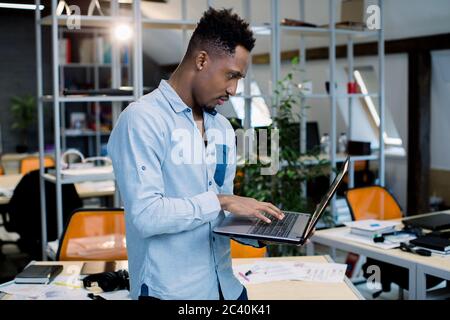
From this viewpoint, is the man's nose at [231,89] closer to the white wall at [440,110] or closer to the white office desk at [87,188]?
the white office desk at [87,188]

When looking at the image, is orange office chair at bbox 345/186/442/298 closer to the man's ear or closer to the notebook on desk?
the notebook on desk

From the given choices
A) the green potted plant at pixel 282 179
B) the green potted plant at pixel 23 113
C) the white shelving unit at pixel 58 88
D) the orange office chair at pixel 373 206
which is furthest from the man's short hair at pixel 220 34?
the green potted plant at pixel 23 113

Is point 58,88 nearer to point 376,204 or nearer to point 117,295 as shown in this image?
point 117,295

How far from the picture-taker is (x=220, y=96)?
1320 millimetres

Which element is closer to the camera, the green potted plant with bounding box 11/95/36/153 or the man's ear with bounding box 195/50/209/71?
the man's ear with bounding box 195/50/209/71

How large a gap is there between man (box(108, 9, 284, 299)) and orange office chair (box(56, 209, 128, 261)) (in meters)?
1.34

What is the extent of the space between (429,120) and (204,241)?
4767 mm

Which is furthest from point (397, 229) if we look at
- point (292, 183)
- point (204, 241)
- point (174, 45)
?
point (174, 45)

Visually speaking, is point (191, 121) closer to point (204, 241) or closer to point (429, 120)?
point (204, 241)

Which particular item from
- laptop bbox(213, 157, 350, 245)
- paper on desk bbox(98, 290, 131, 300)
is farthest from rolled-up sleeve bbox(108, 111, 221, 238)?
paper on desk bbox(98, 290, 131, 300)

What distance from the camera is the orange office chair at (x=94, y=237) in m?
2.61

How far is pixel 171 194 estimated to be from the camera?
51.2 inches

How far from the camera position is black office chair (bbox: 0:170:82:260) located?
392 cm

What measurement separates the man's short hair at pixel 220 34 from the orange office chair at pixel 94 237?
5.00 feet
